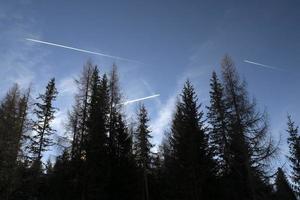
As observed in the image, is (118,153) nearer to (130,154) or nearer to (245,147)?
(130,154)

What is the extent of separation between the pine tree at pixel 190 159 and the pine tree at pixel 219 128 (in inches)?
60.0

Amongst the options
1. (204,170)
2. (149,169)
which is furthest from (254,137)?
(149,169)

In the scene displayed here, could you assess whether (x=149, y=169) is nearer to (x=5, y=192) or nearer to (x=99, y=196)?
(x=99, y=196)

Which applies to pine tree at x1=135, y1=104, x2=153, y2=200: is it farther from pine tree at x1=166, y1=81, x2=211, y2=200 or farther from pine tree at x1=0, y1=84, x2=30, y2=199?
pine tree at x1=0, y1=84, x2=30, y2=199

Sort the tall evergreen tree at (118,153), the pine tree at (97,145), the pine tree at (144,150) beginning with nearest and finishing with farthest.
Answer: the pine tree at (97,145) < the tall evergreen tree at (118,153) < the pine tree at (144,150)

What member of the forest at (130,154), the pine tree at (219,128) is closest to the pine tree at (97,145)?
the forest at (130,154)

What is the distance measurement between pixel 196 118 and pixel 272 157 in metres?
8.64

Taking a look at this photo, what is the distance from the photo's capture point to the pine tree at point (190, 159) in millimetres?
20797

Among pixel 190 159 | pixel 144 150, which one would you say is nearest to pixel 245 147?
pixel 190 159

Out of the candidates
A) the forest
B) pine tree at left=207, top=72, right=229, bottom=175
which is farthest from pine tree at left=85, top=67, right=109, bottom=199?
pine tree at left=207, top=72, right=229, bottom=175

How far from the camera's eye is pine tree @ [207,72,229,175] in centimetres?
2277

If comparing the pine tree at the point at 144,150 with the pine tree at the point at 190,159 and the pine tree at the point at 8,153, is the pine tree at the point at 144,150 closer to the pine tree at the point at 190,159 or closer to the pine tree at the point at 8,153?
the pine tree at the point at 190,159

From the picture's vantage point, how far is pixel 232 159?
1988 cm

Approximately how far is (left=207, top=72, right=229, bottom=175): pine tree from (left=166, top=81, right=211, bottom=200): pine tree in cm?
152
